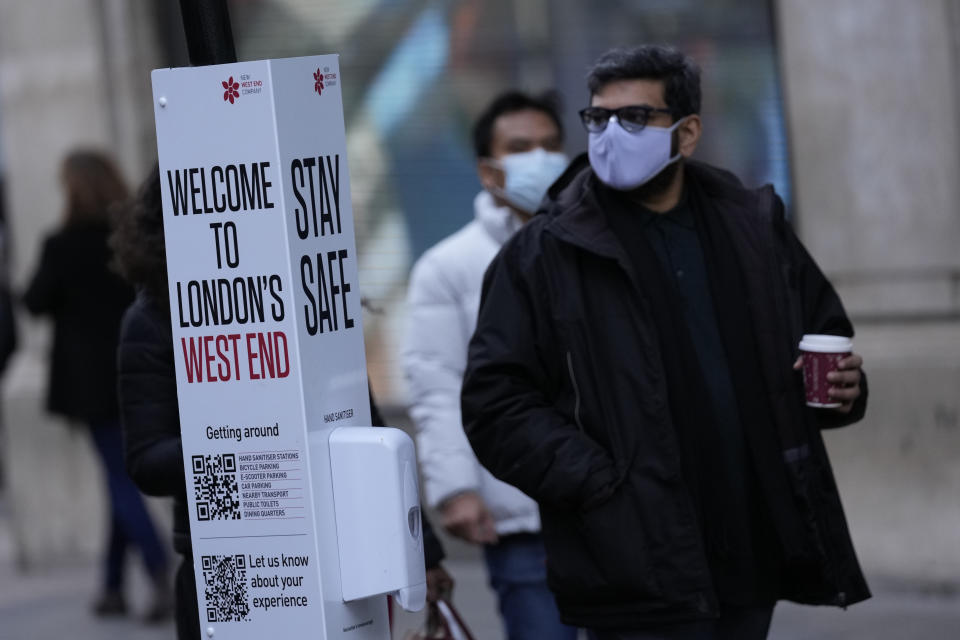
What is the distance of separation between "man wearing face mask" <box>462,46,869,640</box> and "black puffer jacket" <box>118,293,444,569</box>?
402 mm

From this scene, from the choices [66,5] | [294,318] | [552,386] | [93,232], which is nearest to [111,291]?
[93,232]

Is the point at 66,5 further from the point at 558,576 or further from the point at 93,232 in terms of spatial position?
the point at 558,576

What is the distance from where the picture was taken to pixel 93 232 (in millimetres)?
7125

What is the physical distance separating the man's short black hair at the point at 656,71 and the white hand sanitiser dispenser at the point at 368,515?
1.10 meters

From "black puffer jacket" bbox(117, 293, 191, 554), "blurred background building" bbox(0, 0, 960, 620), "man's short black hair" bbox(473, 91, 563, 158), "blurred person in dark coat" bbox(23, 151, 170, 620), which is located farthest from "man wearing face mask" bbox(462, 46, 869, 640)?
"blurred person in dark coat" bbox(23, 151, 170, 620)

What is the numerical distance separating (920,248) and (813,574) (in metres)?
3.55

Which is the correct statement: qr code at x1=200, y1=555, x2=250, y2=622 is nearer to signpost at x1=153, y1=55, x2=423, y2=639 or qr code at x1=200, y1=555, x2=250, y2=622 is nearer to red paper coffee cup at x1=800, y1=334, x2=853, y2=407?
signpost at x1=153, y1=55, x2=423, y2=639

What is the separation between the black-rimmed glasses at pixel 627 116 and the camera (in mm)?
3492

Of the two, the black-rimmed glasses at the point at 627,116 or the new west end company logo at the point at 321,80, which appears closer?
the new west end company logo at the point at 321,80

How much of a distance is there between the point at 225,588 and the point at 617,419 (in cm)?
90

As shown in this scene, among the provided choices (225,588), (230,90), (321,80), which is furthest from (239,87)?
(225,588)

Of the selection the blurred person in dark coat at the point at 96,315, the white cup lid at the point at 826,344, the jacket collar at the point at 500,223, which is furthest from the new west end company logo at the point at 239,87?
the blurred person in dark coat at the point at 96,315

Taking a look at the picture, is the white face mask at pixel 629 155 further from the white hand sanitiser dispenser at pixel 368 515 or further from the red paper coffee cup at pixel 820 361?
the white hand sanitiser dispenser at pixel 368 515

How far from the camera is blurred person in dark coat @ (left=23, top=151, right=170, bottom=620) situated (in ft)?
23.1
